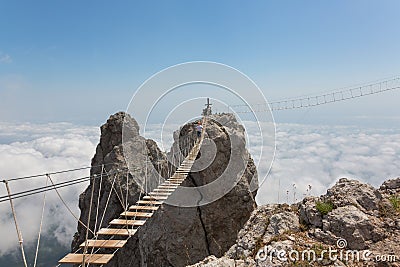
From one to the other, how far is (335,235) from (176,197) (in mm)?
11944

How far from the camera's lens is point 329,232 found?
5.02m

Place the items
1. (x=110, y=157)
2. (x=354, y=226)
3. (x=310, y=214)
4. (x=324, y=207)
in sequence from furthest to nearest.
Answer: (x=110, y=157)
(x=310, y=214)
(x=324, y=207)
(x=354, y=226)

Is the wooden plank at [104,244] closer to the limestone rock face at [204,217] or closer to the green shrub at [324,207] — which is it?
the green shrub at [324,207]

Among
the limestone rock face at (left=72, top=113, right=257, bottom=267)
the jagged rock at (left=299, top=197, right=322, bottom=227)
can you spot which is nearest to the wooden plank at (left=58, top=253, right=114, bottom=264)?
the jagged rock at (left=299, top=197, right=322, bottom=227)

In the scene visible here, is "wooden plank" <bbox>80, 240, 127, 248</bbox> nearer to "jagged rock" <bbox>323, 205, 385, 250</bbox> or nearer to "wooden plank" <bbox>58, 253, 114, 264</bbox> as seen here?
"wooden plank" <bbox>58, 253, 114, 264</bbox>

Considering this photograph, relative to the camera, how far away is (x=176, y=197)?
1616 centimetres

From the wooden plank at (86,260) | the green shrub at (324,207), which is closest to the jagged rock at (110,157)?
the wooden plank at (86,260)

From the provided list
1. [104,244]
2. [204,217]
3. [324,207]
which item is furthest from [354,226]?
[204,217]

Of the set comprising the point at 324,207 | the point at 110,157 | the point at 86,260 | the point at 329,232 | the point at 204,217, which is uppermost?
the point at 110,157

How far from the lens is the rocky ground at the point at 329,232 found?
14.5ft

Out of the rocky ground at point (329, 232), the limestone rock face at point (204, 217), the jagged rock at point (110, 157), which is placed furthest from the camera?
the jagged rock at point (110, 157)

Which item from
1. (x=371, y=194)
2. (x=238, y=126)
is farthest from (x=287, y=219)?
(x=238, y=126)

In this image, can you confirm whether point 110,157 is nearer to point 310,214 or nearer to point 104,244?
point 104,244

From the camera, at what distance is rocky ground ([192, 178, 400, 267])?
14.5ft
